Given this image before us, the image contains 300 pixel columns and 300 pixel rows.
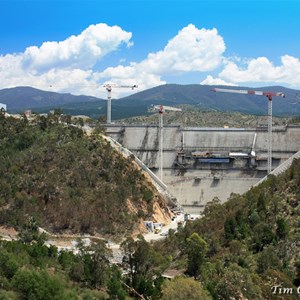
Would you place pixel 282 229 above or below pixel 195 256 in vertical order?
above

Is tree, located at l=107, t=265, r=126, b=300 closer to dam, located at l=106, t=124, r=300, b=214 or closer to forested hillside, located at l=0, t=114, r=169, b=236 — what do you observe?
forested hillside, located at l=0, t=114, r=169, b=236

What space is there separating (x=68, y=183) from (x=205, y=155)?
22741 mm

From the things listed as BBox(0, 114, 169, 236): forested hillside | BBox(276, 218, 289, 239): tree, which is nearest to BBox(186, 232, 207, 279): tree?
BBox(276, 218, 289, 239): tree

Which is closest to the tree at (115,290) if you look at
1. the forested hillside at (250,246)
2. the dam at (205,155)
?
the forested hillside at (250,246)

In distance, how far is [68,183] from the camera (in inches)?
2530

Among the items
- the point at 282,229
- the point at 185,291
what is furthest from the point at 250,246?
the point at 185,291

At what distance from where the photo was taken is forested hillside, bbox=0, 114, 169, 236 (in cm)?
6047

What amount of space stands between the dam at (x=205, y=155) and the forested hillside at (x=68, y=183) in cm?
739

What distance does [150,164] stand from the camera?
79.8 metres

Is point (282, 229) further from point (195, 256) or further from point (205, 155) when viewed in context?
point (205, 155)

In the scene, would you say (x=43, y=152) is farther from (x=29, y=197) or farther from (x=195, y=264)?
(x=195, y=264)

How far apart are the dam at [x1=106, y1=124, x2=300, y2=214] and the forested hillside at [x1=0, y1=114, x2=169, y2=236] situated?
24.2ft

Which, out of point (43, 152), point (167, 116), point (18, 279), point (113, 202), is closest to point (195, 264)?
point (18, 279)

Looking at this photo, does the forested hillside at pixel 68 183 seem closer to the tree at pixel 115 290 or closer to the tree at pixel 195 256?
the tree at pixel 195 256
